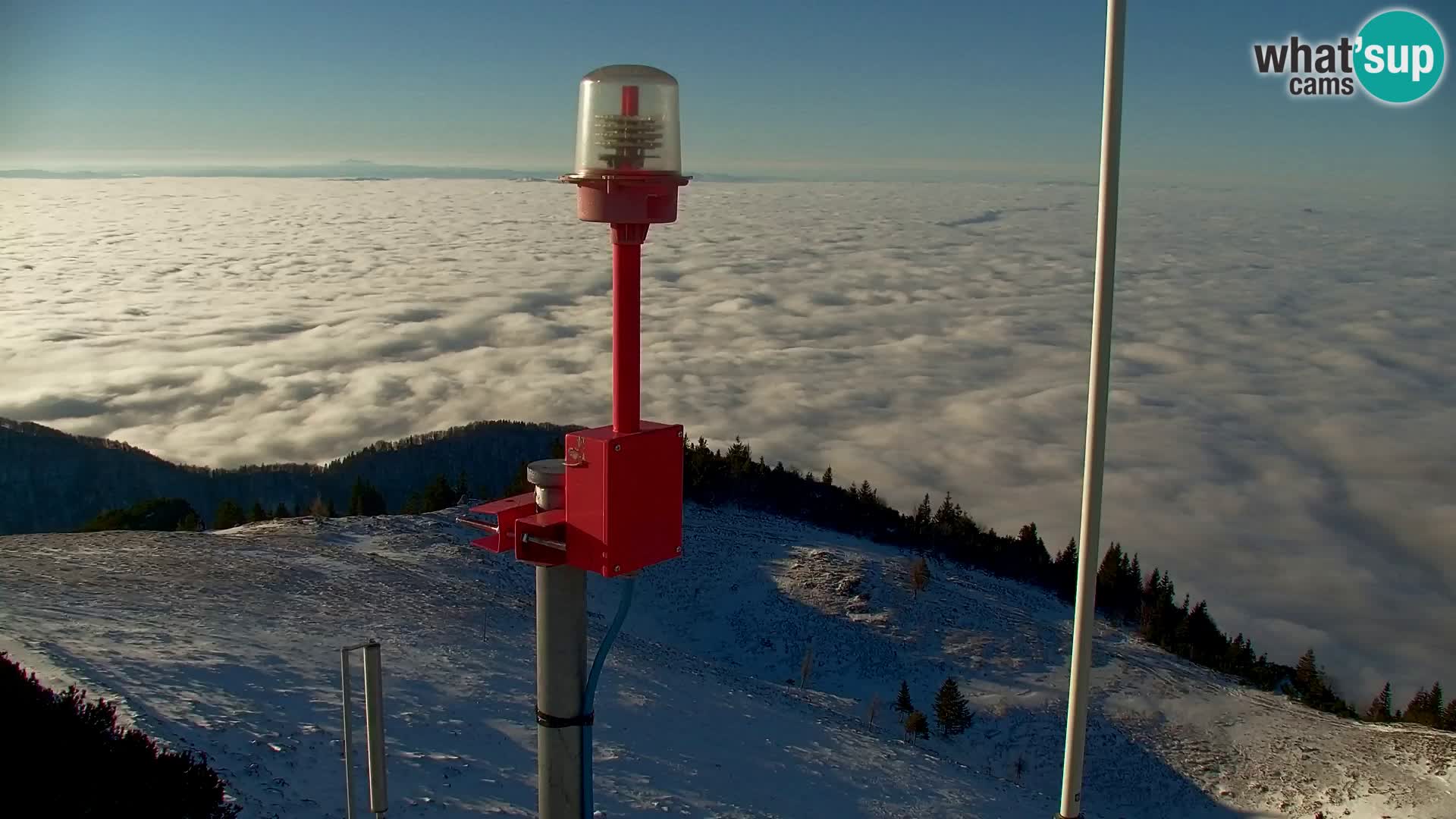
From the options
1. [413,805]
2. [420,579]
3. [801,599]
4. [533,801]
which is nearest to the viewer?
[413,805]

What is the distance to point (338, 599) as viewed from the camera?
842 inches

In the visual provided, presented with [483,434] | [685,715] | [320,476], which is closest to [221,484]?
[320,476]

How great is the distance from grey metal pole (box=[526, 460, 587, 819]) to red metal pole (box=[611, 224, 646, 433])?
1.59 ft

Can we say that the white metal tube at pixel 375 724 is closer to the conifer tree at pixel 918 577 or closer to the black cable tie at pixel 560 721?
the black cable tie at pixel 560 721

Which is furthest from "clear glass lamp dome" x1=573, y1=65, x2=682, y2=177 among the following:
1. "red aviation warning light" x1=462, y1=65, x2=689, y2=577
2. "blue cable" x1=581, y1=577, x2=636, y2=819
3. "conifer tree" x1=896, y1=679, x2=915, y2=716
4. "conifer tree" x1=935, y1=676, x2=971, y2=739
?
"conifer tree" x1=896, y1=679, x2=915, y2=716

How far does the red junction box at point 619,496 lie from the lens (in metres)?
4.64

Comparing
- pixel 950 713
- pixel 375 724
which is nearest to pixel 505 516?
pixel 375 724

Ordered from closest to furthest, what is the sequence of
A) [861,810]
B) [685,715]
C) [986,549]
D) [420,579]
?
1. [861,810]
2. [685,715]
3. [420,579]
4. [986,549]

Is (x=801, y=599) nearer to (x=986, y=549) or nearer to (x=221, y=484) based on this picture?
(x=986, y=549)

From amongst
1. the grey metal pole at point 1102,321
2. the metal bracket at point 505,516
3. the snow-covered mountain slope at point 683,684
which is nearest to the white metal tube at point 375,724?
the metal bracket at point 505,516

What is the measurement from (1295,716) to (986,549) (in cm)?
2159

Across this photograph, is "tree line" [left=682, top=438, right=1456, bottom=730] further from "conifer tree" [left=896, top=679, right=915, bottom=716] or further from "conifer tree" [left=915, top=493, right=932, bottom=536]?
"conifer tree" [left=896, top=679, right=915, bottom=716]

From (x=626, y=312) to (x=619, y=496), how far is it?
0.77 m

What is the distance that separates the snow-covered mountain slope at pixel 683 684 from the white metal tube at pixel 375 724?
19.0 feet
